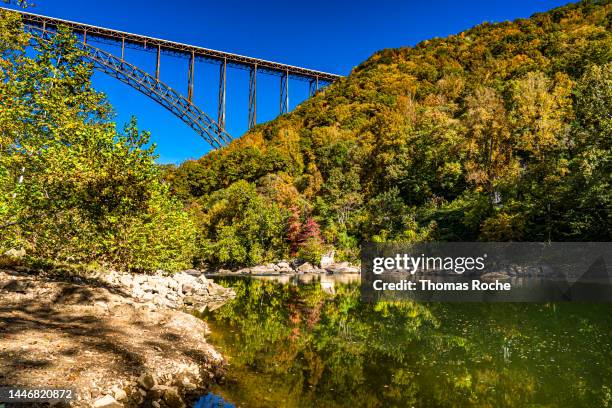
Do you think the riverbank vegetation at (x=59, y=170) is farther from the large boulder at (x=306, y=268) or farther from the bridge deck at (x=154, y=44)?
the bridge deck at (x=154, y=44)

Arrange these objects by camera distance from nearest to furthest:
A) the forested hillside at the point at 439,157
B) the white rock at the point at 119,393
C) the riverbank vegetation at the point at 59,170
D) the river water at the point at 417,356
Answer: the white rock at the point at 119,393, the river water at the point at 417,356, the riverbank vegetation at the point at 59,170, the forested hillside at the point at 439,157

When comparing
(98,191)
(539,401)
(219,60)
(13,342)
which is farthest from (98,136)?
(219,60)

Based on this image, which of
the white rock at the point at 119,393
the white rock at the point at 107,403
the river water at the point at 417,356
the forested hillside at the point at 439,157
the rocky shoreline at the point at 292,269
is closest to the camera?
the white rock at the point at 107,403

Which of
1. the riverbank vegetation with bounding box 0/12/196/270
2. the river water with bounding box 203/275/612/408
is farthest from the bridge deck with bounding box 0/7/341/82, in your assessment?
the river water with bounding box 203/275/612/408

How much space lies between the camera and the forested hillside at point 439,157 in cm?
3194

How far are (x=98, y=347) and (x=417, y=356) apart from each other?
8.08m

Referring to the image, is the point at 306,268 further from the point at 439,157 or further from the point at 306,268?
the point at 439,157

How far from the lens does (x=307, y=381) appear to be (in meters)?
8.94

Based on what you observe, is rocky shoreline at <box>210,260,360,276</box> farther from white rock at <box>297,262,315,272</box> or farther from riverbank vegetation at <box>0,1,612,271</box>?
riverbank vegetation at <box>0,1,612,271</box>

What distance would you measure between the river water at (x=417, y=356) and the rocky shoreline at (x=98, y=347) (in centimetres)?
94

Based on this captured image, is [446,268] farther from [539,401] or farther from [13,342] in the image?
[13,342]

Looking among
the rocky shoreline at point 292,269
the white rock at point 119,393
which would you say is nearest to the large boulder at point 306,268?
the rocky shoreline at point 292,269

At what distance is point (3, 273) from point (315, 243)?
3543cm

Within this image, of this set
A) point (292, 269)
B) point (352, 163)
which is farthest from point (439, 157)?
point (292, 269)
